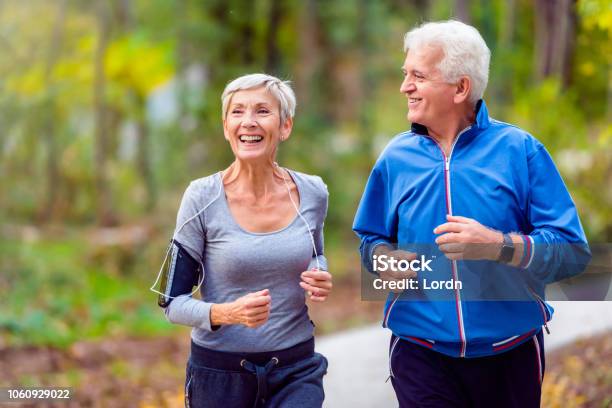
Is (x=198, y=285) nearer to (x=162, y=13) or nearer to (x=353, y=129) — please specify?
(x=162, y=13)

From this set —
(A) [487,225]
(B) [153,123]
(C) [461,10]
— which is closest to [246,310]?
(A) [487,225]

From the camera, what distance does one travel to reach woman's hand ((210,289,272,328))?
2.95 meters

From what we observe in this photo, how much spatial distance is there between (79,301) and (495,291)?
916 cm

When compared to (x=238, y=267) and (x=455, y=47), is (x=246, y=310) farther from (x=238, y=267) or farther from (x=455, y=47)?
(x=455, y=47)

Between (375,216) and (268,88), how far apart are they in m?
0.65

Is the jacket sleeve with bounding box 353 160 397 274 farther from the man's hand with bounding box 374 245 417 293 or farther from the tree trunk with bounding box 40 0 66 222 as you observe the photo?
the tree trunk with bounding box 40 0 66 222

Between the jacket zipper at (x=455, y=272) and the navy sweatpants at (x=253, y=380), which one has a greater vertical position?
the jacket zipper at (x=455, y=272)

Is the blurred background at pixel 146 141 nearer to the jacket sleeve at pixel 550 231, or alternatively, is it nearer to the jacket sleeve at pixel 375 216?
the jacket sleeve at pixel 375 216

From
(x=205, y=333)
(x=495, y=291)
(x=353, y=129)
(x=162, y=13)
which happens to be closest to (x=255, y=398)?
(x=205, y=333)

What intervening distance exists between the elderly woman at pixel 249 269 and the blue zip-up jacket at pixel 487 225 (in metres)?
0.39

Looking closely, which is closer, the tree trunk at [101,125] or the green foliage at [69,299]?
the green foliage at [69,299]

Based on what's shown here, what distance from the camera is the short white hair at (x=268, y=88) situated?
318 centimetres

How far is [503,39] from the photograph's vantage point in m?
15.6

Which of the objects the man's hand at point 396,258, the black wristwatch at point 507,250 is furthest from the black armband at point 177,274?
the black wristwatch at point 507,250
